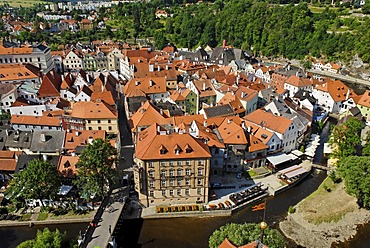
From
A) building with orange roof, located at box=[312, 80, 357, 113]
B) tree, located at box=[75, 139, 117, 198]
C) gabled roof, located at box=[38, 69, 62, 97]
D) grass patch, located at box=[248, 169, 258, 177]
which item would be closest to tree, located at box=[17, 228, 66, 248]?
tree, located at box=[75, 139, 117, 198]

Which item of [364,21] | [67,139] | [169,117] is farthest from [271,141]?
[364,21]

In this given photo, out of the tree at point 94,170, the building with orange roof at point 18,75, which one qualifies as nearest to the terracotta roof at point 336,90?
the tree at point 94,170

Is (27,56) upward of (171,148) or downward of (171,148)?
downward

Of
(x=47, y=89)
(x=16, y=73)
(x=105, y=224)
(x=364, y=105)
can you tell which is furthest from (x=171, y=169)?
(x=16, y=73)

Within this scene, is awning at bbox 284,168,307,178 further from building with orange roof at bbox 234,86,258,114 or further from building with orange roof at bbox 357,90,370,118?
building with orange roof at bbox 357,90,370,118

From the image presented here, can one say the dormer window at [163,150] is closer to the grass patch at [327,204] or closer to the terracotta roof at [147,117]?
the terracotta roof at [147,117]

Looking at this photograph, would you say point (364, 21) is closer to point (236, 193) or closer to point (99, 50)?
point (99, 50)

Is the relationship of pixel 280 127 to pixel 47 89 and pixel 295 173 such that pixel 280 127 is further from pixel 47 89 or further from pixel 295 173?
pixel 47 89
